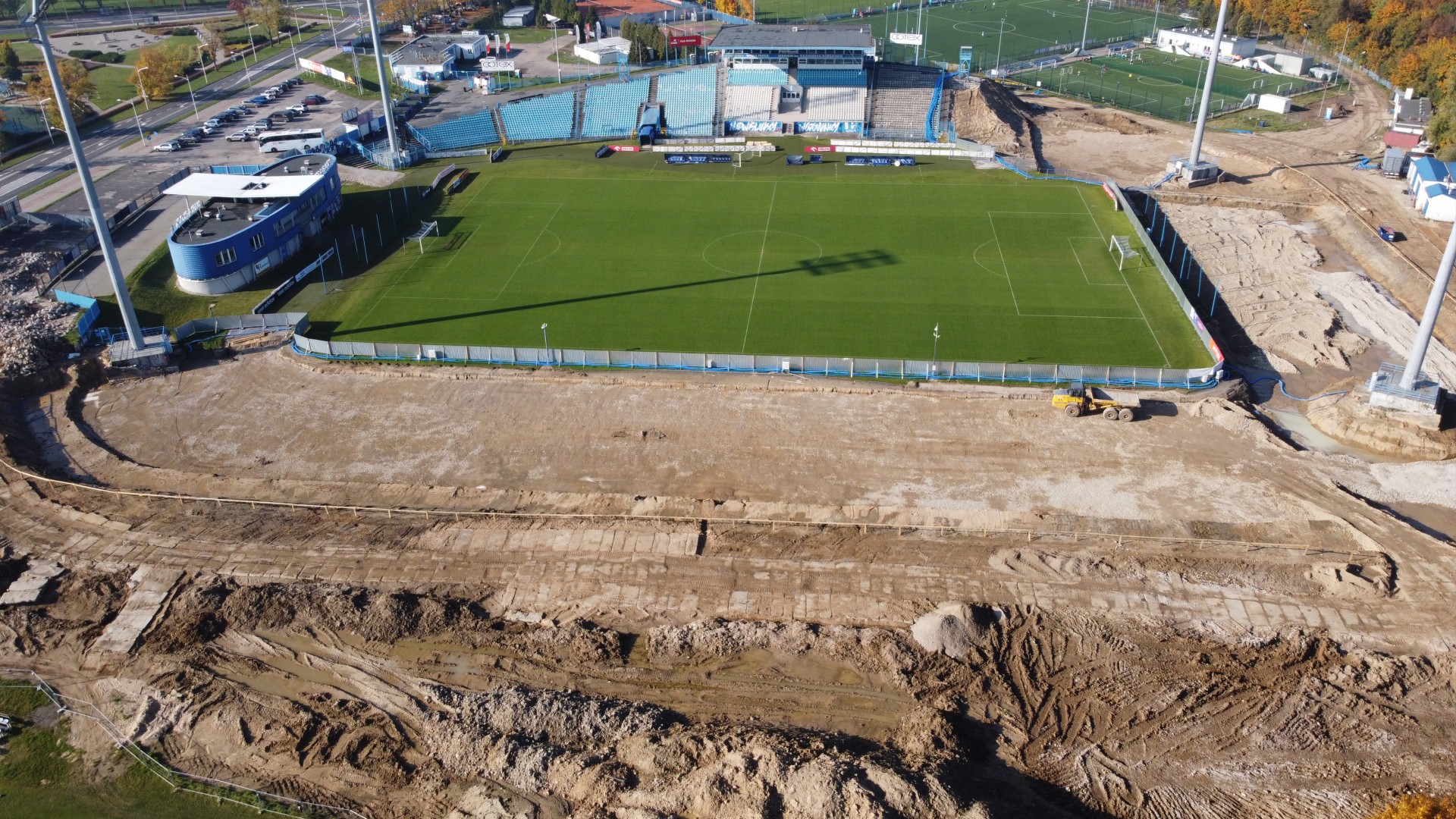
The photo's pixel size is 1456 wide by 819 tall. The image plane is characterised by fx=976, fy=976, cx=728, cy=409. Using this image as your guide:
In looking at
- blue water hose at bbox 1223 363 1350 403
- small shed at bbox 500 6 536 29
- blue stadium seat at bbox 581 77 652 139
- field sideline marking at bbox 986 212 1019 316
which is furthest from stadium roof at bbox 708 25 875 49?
blue water hose at bbox 1223 363 1350 403

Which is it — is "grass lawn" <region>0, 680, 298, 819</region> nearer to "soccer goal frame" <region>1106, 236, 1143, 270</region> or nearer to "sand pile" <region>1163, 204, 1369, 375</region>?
"sand pile" <region>1163, 204, 1369, 375</region>

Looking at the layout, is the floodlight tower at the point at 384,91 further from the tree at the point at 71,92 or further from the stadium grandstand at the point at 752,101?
the tree at the point at 71,92

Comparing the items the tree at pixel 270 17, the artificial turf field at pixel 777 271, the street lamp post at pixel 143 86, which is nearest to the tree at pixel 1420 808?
the artificial turf field at pixel 777 271

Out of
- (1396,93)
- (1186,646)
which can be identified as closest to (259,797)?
(1186,646)

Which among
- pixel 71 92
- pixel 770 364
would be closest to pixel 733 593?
pixel 770 364

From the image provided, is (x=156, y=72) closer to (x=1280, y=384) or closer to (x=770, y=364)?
(x=770, y=364)

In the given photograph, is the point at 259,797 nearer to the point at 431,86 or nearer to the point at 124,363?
the point at 124,363
